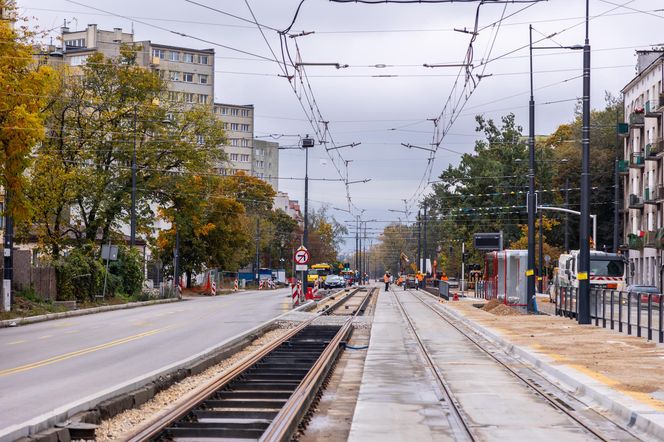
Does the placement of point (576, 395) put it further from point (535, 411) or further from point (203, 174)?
point (203, 174)

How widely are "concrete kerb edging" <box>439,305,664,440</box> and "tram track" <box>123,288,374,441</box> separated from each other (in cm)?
419

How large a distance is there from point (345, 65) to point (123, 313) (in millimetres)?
19050

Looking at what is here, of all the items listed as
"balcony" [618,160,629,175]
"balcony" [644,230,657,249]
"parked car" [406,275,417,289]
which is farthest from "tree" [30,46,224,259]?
"parked car" [406,275,417,289]

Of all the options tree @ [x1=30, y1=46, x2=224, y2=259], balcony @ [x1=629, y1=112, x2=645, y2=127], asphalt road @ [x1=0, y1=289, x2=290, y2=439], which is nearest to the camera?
asphalt road @ [x1=0, y1=289, x2=290, y2=439]

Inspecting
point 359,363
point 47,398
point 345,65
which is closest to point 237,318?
point 345,65

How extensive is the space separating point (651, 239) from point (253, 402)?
208ft

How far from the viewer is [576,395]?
1664cm

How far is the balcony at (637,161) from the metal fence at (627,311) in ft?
148

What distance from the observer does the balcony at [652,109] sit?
75031mm

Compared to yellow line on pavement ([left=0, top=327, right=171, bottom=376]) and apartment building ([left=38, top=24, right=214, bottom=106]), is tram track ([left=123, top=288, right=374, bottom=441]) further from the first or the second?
apartment building ([left=38, top=24, right=214, bottom=106])

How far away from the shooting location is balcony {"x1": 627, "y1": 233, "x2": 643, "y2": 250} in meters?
77.4

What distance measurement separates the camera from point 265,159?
169875mm

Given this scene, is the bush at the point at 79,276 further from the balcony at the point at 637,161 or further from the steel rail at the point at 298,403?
the balcony at the point at 637,161

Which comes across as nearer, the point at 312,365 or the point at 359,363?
the point at 312,365
